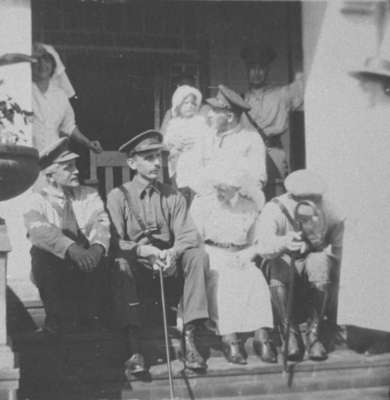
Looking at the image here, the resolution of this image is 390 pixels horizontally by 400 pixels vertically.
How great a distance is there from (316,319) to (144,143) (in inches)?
66.2

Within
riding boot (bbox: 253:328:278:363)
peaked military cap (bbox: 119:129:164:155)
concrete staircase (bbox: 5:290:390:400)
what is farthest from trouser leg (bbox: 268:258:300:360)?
peaked military cap (bbox: 119:129:164:155)

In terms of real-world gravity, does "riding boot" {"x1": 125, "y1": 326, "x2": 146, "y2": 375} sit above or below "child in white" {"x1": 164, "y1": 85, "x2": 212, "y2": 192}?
below

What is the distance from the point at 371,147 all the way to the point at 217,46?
7.29 ft

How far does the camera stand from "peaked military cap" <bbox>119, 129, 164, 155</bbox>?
6344 millimetres

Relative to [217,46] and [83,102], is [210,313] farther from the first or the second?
[217,46]

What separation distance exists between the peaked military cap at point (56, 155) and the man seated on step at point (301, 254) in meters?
1.40

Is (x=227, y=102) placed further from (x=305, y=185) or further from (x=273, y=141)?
(x=305, y=185)

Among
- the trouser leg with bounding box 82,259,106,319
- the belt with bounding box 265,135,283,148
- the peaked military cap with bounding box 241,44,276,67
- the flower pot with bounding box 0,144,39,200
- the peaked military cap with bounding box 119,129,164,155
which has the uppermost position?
the peaked military cap with bounding box 241,44,276,67

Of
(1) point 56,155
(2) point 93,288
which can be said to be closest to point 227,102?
(1) point 56,155

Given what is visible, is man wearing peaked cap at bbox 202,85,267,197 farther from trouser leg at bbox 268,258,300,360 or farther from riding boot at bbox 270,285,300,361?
riding boot at bbox 270,285,300,361

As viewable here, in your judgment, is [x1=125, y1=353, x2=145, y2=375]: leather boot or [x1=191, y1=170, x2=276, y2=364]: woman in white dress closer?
[x1=125, y1=353, x2=145, y2=375]: leather boot

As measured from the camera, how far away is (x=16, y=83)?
21.8 feet

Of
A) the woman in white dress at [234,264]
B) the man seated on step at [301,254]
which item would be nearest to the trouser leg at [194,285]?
the woman in white dress at [234,264]

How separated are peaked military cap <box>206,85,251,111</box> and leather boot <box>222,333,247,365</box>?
6.34 ft
